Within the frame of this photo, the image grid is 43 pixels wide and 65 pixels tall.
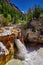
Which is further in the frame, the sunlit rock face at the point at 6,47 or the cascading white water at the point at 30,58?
the cascading white water at the point at 30,58

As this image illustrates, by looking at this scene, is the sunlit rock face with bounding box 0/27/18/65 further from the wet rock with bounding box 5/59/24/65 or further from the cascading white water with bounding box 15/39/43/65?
the cascading white water with bounding box 15/39/43/65

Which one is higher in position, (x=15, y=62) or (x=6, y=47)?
(x=6, y=47)

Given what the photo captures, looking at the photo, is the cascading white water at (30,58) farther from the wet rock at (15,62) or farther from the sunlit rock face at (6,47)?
the sunlit rock face at (6,47)

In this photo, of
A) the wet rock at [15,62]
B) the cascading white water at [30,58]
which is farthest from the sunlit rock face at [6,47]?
the cascading white water at [30,58]

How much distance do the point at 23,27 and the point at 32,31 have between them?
1029 millimetres

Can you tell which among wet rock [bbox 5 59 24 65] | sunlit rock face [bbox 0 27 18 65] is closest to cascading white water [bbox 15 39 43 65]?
wet rock [bbox 5 59 24 65]

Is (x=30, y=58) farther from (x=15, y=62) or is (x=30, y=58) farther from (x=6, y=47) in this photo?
(x=6, y=47)

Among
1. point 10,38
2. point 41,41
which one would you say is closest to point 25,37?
point 41,41

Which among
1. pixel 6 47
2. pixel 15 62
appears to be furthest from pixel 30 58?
pixel 6 47

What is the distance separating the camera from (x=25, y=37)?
11.7m

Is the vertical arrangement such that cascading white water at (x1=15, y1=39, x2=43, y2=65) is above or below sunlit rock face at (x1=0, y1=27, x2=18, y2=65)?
below

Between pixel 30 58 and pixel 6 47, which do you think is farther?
pixel 30 58

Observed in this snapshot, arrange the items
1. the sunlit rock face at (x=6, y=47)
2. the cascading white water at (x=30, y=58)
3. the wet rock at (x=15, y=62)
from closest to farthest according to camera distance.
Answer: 1. the sunlit rock face at (x=6, y=47)
2. the wet rock at (x=15, y=62)
3. the cascading white water at (x=30, y=58)

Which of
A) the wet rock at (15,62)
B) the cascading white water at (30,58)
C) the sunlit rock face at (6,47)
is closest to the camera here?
the sunlit rock face at (6,47)
